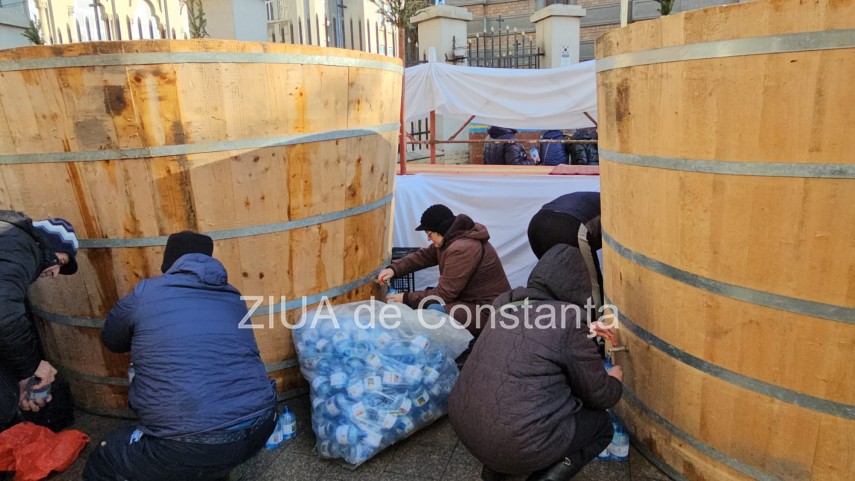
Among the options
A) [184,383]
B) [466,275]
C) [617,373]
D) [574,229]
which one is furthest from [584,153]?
[184,383]

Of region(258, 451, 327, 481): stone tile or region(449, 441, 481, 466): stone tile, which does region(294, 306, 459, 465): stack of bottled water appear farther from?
region(449, 441, 481, 466): stone tile

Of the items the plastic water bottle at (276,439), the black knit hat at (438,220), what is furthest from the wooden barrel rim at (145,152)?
the plastic water bottle at (276,439)

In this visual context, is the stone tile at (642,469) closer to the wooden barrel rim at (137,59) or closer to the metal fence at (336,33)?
the wooden barrel rim at (137,59)

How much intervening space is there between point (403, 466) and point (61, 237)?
2138 millimetres

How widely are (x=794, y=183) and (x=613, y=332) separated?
1.25 m

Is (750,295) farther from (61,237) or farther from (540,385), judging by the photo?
(61,237)

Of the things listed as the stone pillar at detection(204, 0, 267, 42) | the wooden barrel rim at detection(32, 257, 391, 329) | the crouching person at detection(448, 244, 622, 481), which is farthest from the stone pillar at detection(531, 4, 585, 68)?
the crouching person at detection(448, 244, 622, 481)

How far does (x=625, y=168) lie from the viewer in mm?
2738

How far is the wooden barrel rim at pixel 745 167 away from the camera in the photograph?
1946mm

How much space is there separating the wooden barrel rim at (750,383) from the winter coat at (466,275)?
1.27 meters

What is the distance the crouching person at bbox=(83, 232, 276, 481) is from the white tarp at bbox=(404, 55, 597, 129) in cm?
505

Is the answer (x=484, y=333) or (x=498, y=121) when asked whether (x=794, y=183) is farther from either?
(x=498, y=121)

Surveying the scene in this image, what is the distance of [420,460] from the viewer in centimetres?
305

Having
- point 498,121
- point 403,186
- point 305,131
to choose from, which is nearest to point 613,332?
point 305,131
